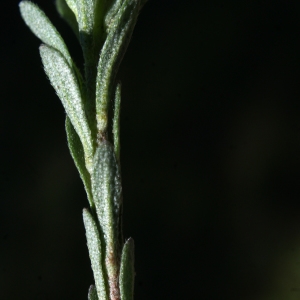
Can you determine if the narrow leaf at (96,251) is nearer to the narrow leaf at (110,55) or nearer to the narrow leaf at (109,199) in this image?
the narrow leaf at (109,199)

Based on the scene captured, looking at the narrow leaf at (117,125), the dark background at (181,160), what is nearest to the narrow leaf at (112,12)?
the narrow leaf at (117,125)

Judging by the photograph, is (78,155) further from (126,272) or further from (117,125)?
(126,272)

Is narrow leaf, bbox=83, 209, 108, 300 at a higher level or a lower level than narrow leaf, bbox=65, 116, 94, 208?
lower

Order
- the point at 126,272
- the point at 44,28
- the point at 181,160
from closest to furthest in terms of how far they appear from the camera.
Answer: the point at 126,272, the point at 44,28, the point at 181,160

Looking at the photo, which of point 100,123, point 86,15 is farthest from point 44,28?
point 100,123

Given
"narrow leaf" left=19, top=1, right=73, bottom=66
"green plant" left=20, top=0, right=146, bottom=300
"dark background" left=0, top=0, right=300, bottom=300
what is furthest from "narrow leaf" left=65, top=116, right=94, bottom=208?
"dark background" left=0, top=0, right=300, bottom=300

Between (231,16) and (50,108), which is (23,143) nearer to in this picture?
(50,108)

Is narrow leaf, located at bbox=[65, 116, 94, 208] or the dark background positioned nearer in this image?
narrow leaf, located at bbox=[65, 116, 94, 208]

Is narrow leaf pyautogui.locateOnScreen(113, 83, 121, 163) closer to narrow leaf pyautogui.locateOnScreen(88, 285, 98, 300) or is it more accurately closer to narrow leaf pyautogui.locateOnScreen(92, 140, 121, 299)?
narrow leaf pyautogui.locateOnScreen(92, 140, 121, 299)
